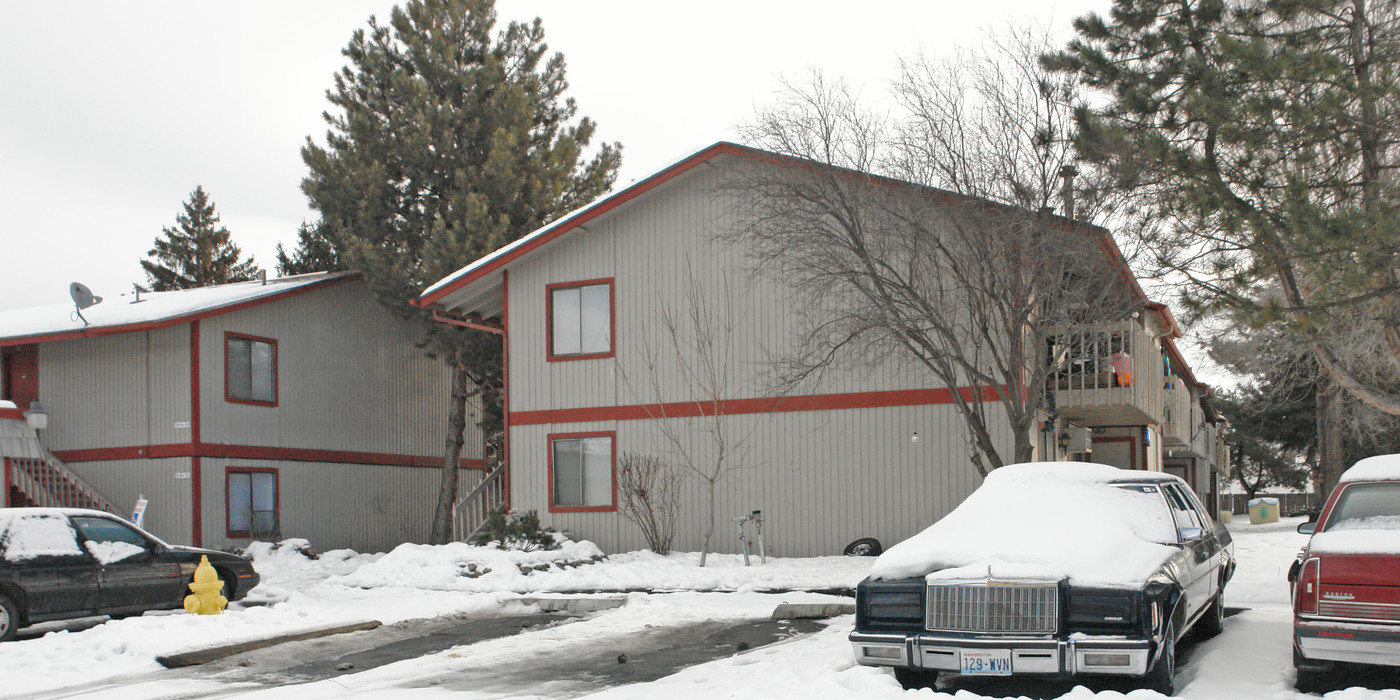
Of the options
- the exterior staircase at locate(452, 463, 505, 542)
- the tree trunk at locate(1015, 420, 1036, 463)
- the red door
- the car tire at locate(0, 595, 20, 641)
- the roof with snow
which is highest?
the roof with snow

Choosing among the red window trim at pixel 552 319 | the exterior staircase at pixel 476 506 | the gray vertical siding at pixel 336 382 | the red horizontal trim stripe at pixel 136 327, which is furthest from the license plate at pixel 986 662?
the gray vertical siding at pixel 336 382

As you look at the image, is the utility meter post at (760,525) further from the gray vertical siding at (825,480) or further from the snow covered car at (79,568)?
the snow covered car at (79,568)

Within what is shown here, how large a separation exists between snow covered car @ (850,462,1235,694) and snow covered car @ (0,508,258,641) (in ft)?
28.9

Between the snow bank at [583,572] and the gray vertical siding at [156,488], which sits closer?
the snow bank at [583,572]

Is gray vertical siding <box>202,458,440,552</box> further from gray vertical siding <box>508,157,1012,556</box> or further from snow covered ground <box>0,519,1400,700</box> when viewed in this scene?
gray vertical siding <box>508,157,1012,556</box>

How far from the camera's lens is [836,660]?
9266mm

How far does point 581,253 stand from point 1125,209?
9964 millimetres

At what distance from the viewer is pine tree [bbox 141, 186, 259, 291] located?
54.2m

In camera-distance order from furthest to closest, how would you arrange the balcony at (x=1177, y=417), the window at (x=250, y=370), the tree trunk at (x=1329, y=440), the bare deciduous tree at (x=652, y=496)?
the tree trunk at (x=1329, y=440)
the balcony at (x=1177, y=417)
the window at (x=250, y=370)
the bare deciduous tree at (x=652, y=496)

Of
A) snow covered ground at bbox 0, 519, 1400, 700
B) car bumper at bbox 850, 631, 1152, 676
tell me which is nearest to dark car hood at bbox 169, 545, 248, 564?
snow covered ground at bbox 0, 519, 1400, 700

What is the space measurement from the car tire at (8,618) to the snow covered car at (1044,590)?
346 inches

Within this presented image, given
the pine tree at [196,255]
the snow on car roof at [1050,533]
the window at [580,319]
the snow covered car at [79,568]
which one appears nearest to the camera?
the snow on car roof at [1050,533]

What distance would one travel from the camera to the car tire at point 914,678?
8328 mm

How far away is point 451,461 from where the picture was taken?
28328 millimetres
